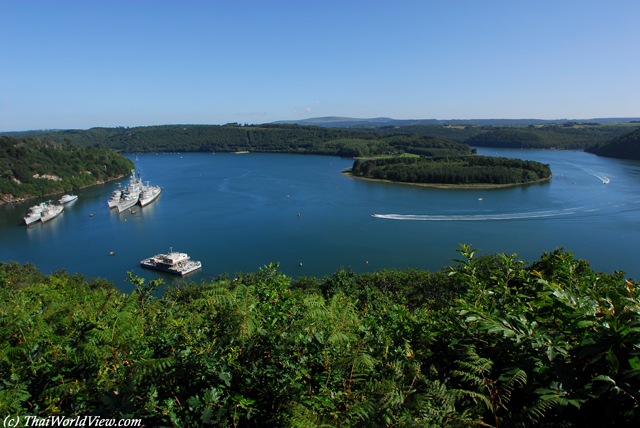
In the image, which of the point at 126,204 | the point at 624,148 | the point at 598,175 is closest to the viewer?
the point at 126,204

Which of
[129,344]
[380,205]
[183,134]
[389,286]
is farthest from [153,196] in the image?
[183,134]

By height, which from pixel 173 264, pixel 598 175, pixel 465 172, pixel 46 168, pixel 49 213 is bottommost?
pixel 173 264

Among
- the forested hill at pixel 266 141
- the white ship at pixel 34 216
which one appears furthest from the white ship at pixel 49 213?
the forested hill at pixel 266 141

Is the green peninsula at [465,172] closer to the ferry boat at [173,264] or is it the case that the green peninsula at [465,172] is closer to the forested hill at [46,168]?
the ferry boat at [173,264]

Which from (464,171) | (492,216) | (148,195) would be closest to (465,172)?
(464,171)

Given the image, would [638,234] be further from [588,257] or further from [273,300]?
[273,300]

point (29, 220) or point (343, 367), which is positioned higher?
point (343, 367)

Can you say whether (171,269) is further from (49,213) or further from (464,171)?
(464,171)
